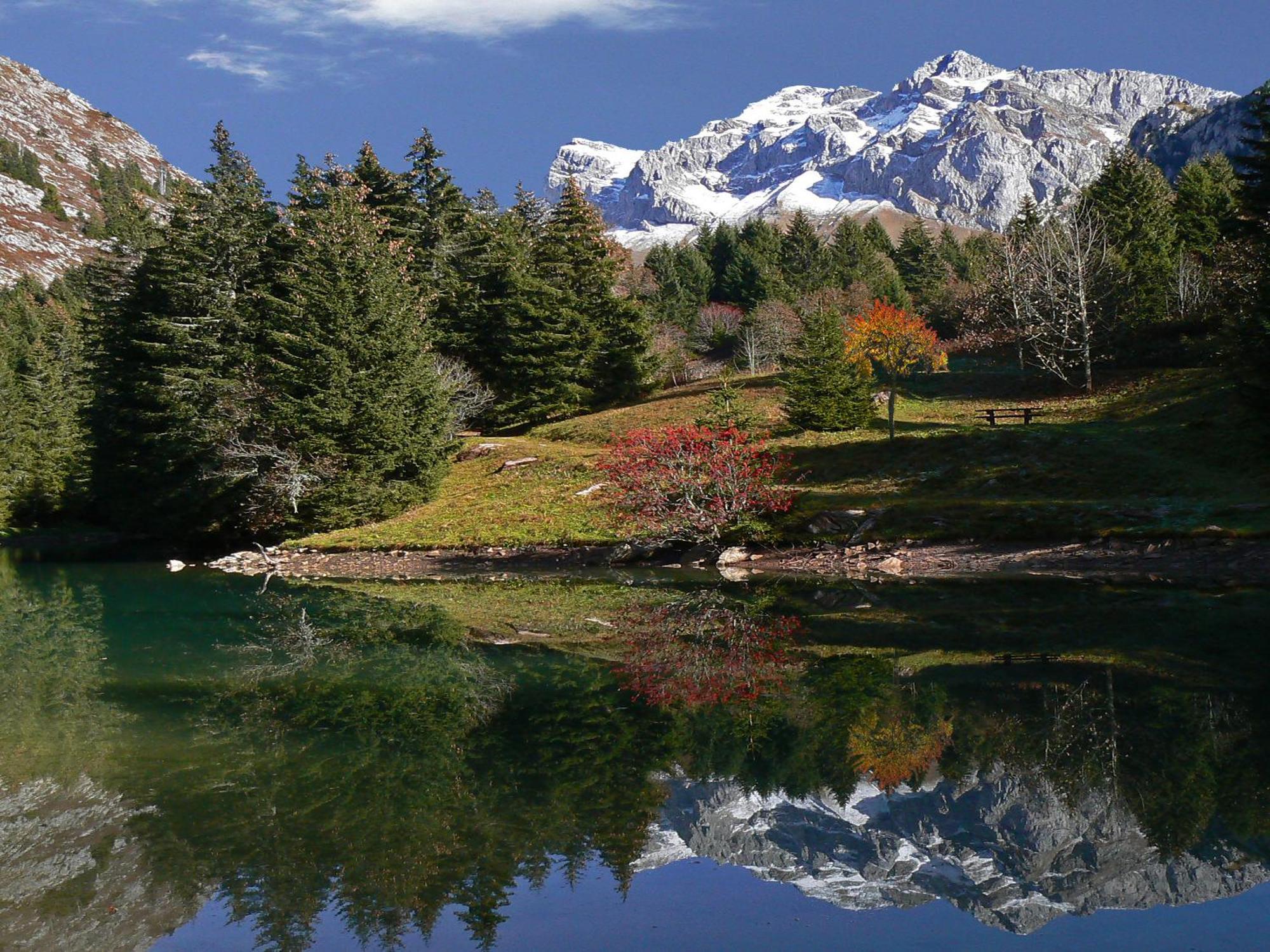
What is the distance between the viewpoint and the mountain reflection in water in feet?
27.4

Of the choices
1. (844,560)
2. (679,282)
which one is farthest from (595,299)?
(679,282)

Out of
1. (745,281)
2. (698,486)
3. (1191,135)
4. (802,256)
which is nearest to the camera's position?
(698,486)

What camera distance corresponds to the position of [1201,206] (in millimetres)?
62031

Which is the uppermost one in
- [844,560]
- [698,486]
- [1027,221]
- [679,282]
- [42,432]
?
[679,282]

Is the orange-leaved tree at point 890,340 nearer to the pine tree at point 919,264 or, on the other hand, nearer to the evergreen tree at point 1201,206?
the evergreen tree at point 1201,206

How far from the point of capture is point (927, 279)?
3408 inches

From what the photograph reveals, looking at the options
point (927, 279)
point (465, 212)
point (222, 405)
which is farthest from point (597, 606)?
point (927, 279)

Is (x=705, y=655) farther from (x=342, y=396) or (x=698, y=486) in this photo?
(x=342, y=396)

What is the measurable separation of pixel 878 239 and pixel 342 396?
74.2m

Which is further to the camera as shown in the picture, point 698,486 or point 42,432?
point 42,432

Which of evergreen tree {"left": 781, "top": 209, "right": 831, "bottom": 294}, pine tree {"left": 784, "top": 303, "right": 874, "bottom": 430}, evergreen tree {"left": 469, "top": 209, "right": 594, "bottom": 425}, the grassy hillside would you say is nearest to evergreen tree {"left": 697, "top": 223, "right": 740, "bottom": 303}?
evergreen tree {"left": 781, "top": 209, "right": 831, "bottom": 294}

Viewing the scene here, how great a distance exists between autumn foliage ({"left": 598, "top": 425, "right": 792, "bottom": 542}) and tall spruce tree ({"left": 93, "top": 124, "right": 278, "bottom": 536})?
19.7 meters

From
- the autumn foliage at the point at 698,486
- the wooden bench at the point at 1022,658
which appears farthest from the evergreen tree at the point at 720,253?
the wooden bench at the point at 1022,658

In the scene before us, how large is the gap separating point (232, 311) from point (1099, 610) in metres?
37.6
